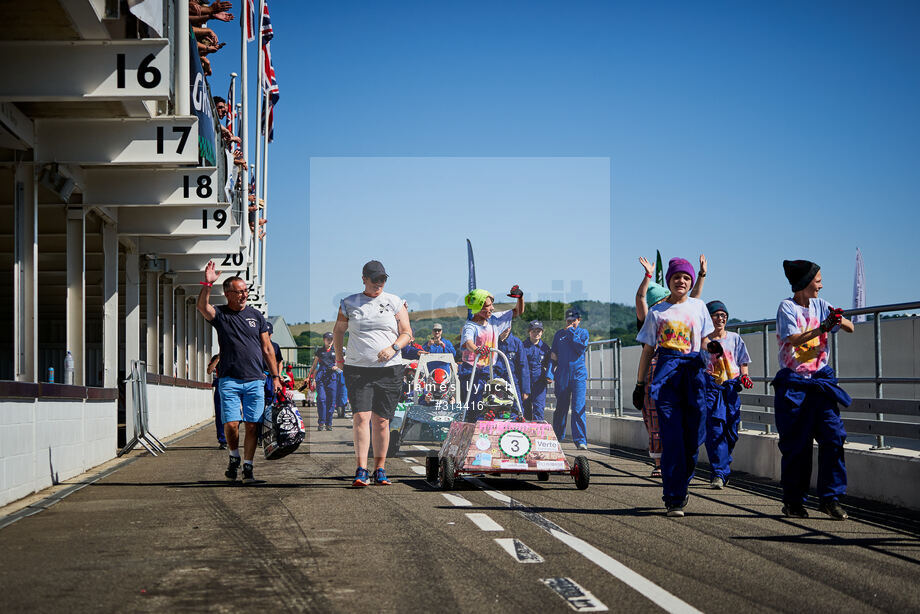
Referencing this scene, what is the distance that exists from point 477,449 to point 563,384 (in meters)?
8.20

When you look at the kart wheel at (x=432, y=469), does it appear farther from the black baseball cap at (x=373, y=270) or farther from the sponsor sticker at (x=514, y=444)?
the black baseball cap at (x=373, y=270)

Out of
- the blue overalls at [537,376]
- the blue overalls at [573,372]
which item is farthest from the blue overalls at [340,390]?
the blue overalls at [573,372]

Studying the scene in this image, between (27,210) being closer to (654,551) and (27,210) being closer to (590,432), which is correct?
(654,551)

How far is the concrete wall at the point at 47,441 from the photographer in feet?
31.0

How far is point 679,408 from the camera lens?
8836 mm

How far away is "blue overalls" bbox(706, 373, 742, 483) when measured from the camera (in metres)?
11.3

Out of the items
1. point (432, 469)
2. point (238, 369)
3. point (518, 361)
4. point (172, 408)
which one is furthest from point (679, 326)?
point (172, 408)

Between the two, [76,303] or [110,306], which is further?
[110,306]

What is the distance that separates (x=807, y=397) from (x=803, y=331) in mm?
529

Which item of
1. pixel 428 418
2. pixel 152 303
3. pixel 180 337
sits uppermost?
pixel 152 303

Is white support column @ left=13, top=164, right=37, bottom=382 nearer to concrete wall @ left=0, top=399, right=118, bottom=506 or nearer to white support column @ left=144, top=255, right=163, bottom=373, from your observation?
concrete wall @ left=0, top=399, right=118, bottom=506

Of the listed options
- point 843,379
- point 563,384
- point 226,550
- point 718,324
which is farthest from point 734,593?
point 563,384

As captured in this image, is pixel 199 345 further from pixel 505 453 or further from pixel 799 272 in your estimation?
pixel 799 272

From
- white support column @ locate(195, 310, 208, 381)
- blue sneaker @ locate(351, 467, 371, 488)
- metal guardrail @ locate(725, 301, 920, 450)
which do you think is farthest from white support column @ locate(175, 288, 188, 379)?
metal guardrail @ locate(725, 301, 920, 450)
